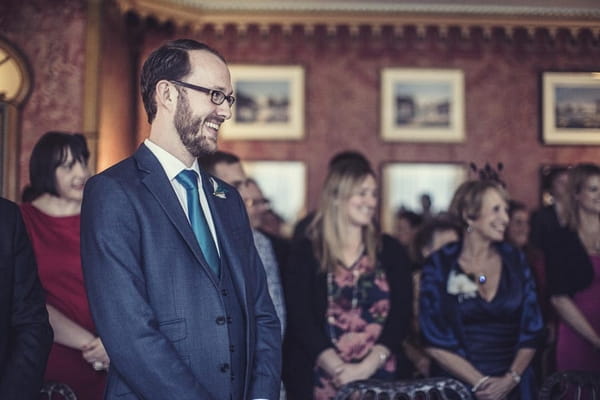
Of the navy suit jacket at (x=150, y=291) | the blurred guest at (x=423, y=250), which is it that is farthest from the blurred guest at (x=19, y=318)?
the blurred guest at (x=423, y=250)

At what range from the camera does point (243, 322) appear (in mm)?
1926

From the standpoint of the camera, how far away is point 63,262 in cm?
286

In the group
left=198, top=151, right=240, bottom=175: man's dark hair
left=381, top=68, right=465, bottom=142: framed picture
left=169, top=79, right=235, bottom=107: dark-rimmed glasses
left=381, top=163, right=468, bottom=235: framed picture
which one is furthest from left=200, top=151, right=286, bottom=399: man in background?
left=381, top=68, right=465, bottom=142: framed picture

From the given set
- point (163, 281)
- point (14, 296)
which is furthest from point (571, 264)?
point (14, 296)

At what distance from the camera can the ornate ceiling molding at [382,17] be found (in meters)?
6.93

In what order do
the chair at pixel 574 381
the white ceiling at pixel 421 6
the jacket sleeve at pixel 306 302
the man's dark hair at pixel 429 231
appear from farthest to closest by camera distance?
the white ceiling at pixel 421 6
the man's dark hair at pixel 429 231
the jacket sleeve at pixel 306 302
the chair at pixel 574 381

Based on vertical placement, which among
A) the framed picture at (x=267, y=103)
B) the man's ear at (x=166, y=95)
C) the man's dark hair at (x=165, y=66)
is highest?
the framed picture at (x=267, y=103)

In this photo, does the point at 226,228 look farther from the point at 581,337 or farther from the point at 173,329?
the point at 581,337

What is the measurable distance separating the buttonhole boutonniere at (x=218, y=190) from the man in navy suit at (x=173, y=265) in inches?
0.5

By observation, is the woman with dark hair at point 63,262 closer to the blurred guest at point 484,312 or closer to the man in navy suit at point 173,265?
the man in navy suit at point 173,265

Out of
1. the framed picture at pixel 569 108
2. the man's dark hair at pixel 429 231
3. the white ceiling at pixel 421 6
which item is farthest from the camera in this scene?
the framed picture at pixel 569 108

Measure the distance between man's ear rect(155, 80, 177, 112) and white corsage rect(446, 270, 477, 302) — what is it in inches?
69.6

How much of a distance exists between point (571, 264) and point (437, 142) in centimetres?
395

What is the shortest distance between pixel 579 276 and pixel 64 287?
2286 mm
